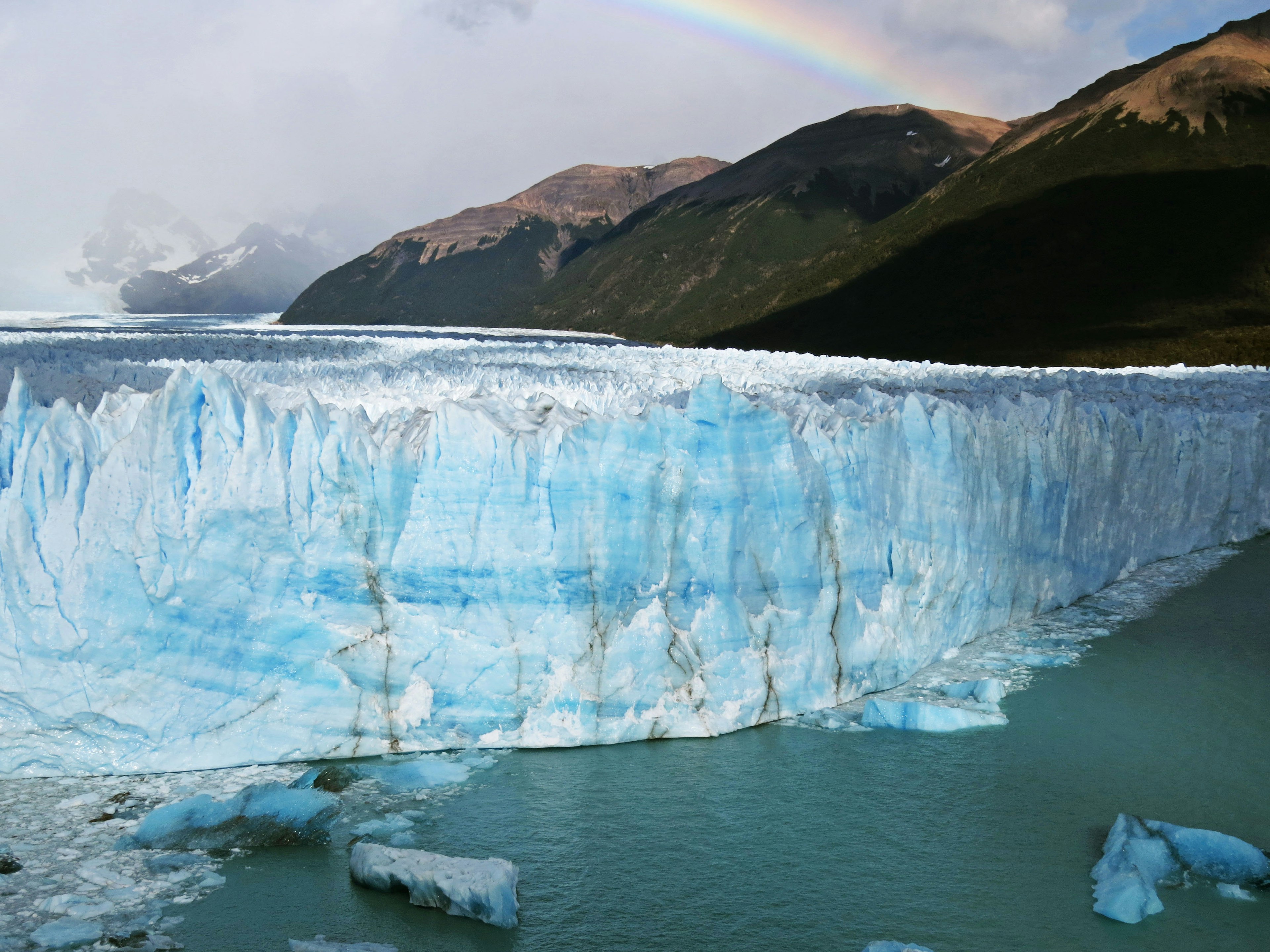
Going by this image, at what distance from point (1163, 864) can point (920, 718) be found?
4.84 feet

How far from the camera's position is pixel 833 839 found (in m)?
4.37

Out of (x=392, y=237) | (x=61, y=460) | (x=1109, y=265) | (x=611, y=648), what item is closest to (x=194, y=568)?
(x=61, y=460)

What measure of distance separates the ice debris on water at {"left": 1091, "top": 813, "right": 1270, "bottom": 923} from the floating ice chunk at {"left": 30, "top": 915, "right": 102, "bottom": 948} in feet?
11.9

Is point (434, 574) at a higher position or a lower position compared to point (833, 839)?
higher

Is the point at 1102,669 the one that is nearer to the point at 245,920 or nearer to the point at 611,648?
the point at 611,648

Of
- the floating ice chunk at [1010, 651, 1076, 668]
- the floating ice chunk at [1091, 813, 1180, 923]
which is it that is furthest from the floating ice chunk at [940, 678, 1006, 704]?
the floating ice chunk at [1091, 813, 1180, 923]

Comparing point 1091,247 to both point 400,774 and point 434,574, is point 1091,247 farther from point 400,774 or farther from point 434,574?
point 400,774

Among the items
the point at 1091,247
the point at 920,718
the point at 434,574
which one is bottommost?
the point at 920,718

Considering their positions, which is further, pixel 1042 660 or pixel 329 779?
pixel 1042 660

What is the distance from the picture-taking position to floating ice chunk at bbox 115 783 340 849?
13.6 ft

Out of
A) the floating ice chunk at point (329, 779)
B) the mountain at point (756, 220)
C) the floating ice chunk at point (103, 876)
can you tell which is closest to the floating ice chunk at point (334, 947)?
the floating ice chunk at point (103, 876)

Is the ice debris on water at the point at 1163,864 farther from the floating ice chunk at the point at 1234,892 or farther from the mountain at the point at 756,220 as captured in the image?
the mountain at the point at 756,220

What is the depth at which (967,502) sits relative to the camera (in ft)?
21.5

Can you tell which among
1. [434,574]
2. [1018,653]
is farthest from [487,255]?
[434,574]
